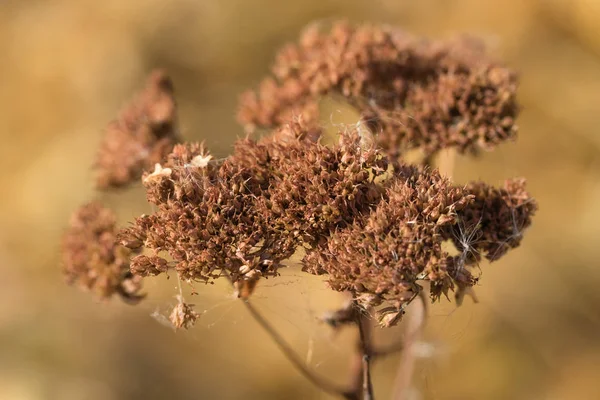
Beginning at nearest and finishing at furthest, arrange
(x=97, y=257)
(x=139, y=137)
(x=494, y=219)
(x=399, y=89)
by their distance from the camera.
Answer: (x=494, y=219)
(x=97, y=257)
(x=399, y=89)
(x=139, y=137)

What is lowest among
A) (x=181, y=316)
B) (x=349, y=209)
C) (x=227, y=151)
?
(x=181, y=316)

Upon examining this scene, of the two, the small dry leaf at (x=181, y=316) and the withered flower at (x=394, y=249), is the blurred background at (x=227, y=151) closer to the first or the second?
the small dry leaf at (x=181, y=316)

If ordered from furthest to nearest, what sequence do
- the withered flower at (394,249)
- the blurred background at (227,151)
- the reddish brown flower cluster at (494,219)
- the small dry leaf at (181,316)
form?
the blurred background at (227,151) → the reddish brown flower cluster at (494,219) → the small dry leaf at (181,316) → the withered flower at (394,249)

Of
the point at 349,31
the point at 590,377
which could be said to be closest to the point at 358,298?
the point at 349,31

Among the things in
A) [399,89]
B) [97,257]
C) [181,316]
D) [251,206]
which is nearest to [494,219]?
[399,89]

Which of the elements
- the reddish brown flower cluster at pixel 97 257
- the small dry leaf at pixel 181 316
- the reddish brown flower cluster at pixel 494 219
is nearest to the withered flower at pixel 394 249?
the reddish brown flower cluster at pixel 494 219

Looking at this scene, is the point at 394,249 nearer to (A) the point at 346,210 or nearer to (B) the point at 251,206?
(A) the point at 346,210

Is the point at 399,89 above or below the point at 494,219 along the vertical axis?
above
